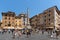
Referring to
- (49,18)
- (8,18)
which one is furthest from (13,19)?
(49,18)

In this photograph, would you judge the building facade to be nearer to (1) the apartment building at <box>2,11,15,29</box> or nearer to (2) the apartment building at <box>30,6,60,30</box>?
(1) the apartment building at <box>2,11,15,29</box>

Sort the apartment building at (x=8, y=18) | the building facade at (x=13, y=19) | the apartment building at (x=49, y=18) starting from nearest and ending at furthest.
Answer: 1. the apartment building at (x=49, y=18)
2. the building facade at (x=13, y=19)
3. the apartment building at (x=8, y=18)

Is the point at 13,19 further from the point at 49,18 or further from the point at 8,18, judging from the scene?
the point at 49,18

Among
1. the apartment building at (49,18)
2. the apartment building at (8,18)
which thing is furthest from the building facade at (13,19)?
the apartment building at (49,18)


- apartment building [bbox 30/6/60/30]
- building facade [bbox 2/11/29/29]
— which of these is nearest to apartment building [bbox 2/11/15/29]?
building facade [bbox 2/11/29/29]

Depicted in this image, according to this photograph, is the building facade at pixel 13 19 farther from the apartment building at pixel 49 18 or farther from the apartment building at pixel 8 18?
the apartment building at pixel 49 18

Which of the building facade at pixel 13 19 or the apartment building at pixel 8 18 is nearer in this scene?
the building facade at pixel 13 19

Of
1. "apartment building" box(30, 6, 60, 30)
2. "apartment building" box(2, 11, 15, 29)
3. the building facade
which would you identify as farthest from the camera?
"apartment building" box(2, 11, 15, 29)

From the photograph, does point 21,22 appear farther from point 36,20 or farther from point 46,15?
point 46,15

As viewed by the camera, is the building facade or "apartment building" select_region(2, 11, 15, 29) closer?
the building facade

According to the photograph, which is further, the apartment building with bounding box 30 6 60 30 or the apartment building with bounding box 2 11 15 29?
the apartment building with bounding box 2 11 15 29

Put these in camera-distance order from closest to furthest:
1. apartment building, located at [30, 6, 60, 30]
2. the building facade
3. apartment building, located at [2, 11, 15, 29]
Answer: apartment building, located at [30, 6, 60, 30]
the building facade
apartment building, located at [2, 11, 15, 29]

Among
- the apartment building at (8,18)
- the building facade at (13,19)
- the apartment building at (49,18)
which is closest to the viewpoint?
the apartment building at (49,18)

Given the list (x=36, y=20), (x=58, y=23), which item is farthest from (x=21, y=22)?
(x=58, y=23)
